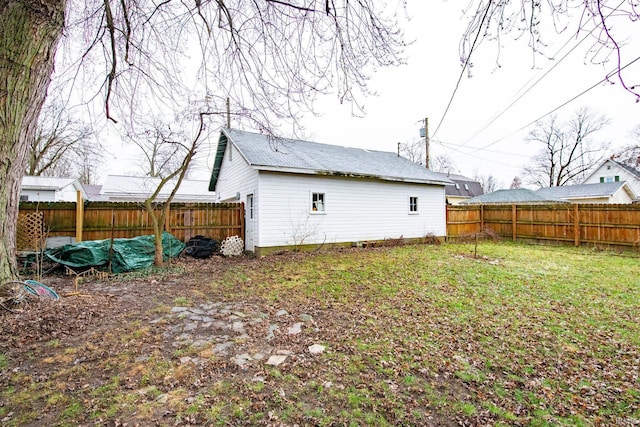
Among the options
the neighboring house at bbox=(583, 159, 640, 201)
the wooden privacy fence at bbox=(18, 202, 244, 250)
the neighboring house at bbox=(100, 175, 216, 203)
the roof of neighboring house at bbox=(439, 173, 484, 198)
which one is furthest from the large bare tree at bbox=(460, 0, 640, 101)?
the neighboring house at bbox=(583, 159, 640, 201)

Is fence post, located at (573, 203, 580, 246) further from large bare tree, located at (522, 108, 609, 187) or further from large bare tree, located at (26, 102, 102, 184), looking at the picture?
large bare tree, located at (522, 108, 609, 187)

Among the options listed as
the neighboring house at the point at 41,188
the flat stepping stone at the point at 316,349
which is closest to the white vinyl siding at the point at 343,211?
the flat stepping stone at the point at 316,349

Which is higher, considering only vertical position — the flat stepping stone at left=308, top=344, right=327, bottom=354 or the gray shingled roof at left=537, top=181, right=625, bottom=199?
the gray shingled roof at left=537, top=181, right=625, bottom=199

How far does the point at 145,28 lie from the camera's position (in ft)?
14.4

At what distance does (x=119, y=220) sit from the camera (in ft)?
28.4

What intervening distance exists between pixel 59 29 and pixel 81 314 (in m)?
3.51

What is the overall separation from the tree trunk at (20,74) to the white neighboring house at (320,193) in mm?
5355

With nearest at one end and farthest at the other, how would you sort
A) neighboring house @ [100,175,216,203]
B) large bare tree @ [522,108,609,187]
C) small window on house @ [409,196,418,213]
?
1. small window on house @ [409,196,418,213]
2. neighboring house @ [100,175,216,203]
3. large bare tree @ [522,108,609,187]

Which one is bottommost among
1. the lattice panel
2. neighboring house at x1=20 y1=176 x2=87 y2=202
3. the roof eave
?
the lattice panel

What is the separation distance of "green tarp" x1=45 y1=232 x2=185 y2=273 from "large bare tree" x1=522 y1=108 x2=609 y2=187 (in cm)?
3682

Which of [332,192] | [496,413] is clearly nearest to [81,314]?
[496,413]

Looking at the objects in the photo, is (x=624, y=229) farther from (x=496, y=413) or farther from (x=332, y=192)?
(x=496, y=413)

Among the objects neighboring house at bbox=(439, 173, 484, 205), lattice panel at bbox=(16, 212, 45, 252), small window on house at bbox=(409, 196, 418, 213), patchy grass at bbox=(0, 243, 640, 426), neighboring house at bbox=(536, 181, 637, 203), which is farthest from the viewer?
neighboring house at bbox=(439, 173, 484, 205)

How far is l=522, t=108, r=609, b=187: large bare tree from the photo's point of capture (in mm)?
29203
